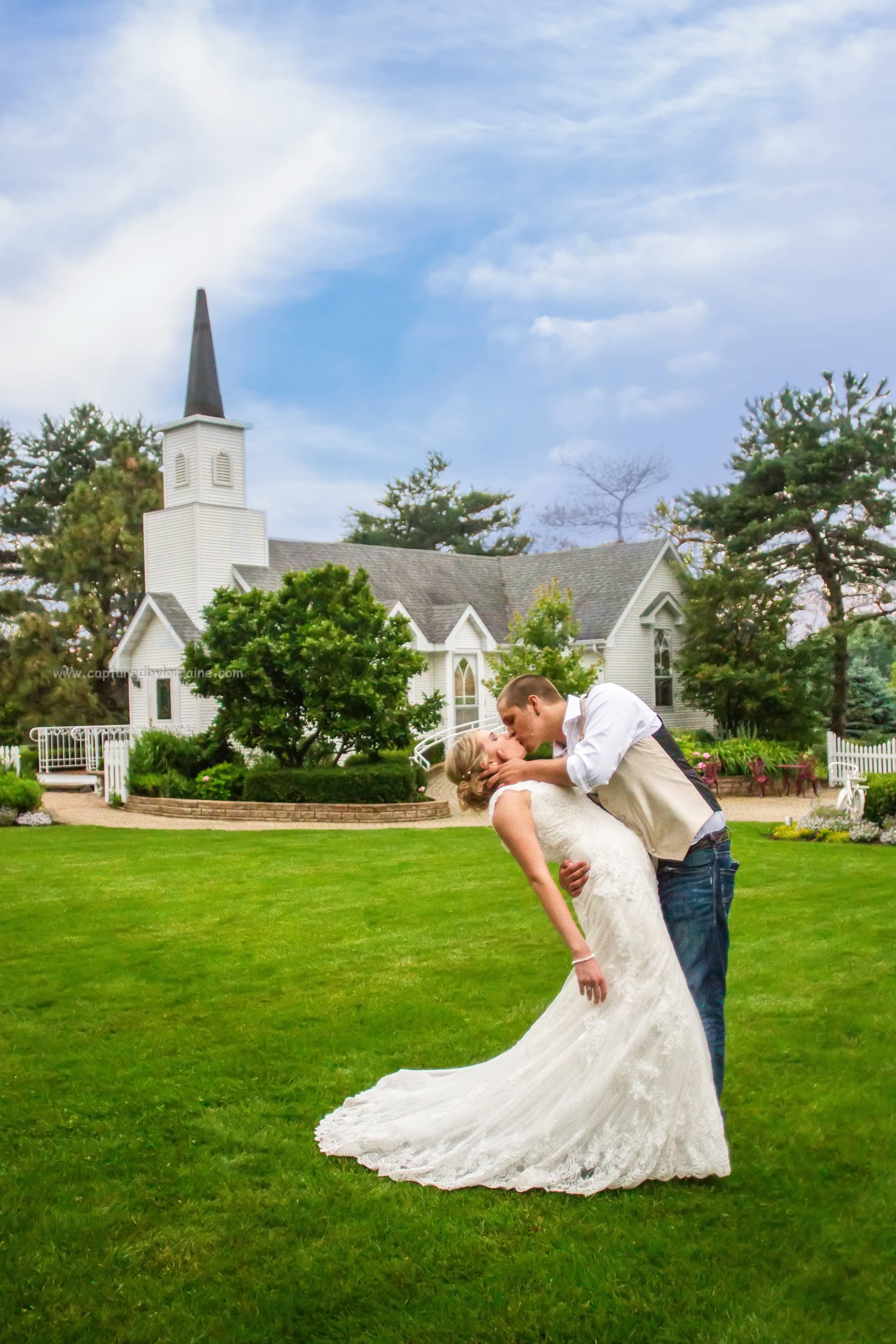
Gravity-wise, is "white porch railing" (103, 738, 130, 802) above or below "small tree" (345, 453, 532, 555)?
below

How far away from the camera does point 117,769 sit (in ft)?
75.6

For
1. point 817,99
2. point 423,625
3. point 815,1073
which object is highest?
point 817,99

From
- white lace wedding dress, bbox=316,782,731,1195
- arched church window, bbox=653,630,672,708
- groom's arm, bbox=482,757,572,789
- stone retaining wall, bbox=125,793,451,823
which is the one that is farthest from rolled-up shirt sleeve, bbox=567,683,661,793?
arched church window, bbox=653,630,672,708

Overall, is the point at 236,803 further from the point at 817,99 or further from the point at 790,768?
the point at 817,99

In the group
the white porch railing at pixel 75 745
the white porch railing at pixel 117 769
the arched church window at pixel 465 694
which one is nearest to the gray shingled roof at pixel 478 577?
the arched church window at pixel 465 694

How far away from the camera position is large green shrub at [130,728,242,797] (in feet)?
76.0

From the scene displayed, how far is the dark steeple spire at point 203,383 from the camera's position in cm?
2927

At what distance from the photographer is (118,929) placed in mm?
10078

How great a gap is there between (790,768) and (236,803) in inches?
Result: 443

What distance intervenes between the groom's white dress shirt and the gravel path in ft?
42.6

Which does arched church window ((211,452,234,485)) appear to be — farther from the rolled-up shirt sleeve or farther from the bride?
the rolled-up shirt sleeve

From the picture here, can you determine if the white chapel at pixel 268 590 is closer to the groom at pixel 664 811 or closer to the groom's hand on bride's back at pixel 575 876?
the groom at pixel 664 811

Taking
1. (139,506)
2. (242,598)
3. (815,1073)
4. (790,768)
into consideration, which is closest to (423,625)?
(242,598)

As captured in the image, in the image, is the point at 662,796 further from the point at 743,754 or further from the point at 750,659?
the point at 750,659
